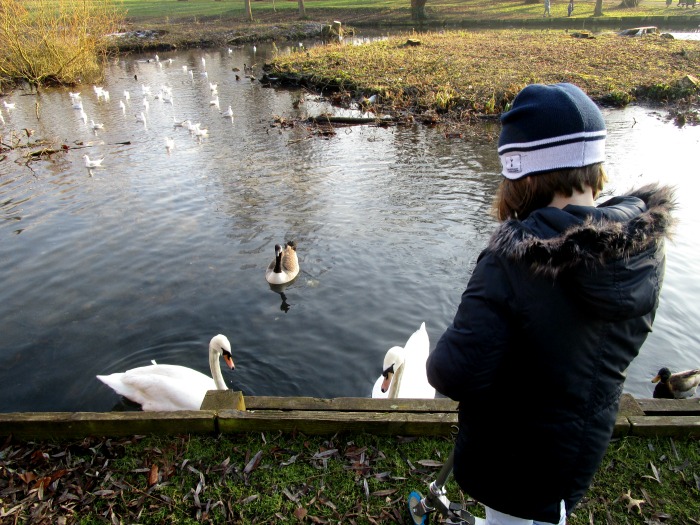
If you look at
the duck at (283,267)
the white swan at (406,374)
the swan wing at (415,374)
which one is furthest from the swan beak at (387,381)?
the duck at (283,267)

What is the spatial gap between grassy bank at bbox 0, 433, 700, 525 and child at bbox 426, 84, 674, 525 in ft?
5.49

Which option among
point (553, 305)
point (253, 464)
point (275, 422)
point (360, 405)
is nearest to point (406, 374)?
point (360, 405)

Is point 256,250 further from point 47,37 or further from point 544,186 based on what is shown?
point 47,37

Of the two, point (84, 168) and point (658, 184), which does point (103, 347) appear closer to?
point (658, 184)

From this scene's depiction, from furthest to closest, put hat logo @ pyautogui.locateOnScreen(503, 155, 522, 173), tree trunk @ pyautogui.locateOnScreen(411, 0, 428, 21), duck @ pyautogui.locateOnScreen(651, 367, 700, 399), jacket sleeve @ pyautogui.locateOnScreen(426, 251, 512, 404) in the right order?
tree trunk @ pyautogui.locateOnScreen(411, 0, 428, 21)
duck @ pyautogui.locateOnScreen(651, 367, 700, 399)
hat logo @ pyautogui.locateOnScreen(503, 155, 522, 173)
jacket sleeve @ pyautogui.locateOnScreen(426, 251, 512, 404)

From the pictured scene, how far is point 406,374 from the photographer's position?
5762 millimetres

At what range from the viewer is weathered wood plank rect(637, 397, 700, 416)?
4426 millimetres

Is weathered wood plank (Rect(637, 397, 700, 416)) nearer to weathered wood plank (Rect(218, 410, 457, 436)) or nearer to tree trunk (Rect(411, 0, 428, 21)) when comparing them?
weathered wood plank (Rect(218, 410, 457, 436))

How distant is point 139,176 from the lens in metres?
13.5

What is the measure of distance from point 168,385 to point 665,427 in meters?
5.00

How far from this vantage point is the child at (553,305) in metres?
1.86

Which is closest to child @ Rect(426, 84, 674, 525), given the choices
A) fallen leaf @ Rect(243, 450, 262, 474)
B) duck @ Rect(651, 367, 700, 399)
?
fallen leaf @ Rect(243, 450, 262, 474)

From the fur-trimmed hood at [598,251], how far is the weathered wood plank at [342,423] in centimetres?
259

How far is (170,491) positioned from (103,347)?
4.05 metres
